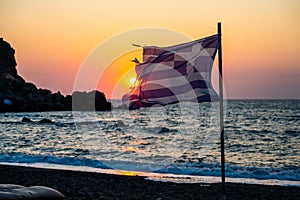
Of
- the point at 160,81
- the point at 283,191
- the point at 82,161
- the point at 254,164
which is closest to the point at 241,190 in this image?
the point at 283,191

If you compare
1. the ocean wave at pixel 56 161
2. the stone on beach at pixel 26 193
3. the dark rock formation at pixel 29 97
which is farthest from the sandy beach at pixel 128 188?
the dark rock formation at pixel 29 97

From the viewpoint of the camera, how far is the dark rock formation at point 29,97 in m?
126

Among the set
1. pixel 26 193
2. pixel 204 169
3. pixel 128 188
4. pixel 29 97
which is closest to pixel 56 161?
pixel 204 169

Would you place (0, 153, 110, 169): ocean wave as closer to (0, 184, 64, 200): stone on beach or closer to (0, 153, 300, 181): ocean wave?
(0, 153, 300, 181): ocean wave

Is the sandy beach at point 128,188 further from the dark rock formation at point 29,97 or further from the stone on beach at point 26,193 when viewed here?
the dark rock formation at point 29,97

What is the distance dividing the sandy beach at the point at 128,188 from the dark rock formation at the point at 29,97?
103 m

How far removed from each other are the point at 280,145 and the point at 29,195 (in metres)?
32.2

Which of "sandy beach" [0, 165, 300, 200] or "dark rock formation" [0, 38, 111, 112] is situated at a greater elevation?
"dark rock formation" [0, 38, 111, 112]

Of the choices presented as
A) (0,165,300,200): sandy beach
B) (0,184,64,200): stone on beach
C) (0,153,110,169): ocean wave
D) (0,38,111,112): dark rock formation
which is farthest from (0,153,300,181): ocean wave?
(0,38,111,112): dark rock formation

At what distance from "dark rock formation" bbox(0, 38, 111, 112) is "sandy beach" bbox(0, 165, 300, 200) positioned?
103 metres

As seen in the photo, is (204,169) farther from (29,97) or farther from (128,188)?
(29,97)

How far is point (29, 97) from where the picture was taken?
13525 cm

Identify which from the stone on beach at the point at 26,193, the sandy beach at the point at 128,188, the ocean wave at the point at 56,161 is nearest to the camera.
A: the stone on beach at the point at 26,193

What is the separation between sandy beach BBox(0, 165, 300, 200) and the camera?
14367mm
